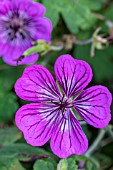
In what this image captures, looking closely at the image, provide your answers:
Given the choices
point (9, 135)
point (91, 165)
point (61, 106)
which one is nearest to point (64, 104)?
point (61, 106)

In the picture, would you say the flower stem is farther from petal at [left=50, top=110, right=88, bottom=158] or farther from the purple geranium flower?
the purple geranium flower

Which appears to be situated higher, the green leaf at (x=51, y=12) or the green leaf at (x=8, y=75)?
the green leaf at (x=51, y=12)

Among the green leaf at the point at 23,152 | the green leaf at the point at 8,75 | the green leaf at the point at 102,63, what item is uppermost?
the green leaf at the point at 102,63

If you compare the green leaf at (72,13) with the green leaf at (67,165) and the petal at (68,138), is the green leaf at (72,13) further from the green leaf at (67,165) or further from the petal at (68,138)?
the green leaf at (67,165)

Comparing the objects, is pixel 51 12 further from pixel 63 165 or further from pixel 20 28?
pixel 63 165

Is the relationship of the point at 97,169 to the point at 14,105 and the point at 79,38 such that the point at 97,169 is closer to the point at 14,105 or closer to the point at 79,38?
the point at 14,105

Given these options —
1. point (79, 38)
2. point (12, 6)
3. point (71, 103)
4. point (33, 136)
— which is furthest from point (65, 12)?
point (33, 136)

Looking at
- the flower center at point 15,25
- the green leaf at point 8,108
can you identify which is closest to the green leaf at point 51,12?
the flower center at point 15,25

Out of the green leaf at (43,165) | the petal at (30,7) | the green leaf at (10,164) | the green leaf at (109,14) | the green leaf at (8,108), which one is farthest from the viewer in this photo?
the green leaf at (109,14)
